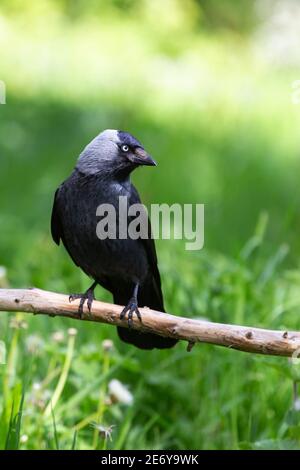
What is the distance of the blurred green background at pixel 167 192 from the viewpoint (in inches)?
153

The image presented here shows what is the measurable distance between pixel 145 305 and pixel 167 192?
3012mm

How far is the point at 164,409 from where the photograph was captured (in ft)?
13.6

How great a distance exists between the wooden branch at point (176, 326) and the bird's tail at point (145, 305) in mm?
552

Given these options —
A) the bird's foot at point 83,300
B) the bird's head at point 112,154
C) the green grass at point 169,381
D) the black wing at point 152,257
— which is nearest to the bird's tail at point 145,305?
the black wing at point 152,257

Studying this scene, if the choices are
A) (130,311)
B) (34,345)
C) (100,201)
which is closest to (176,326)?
(130,311)

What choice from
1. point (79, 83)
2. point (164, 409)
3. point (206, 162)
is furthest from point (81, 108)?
point (164, 409)

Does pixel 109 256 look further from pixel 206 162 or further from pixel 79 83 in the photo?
pixel 79 83

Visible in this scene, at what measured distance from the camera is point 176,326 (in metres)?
2.78

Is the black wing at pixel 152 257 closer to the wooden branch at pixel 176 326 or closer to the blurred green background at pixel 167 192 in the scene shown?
the blurred green background at pixel 167 192

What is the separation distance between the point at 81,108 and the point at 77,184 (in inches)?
189

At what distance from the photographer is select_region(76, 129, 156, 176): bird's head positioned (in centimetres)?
341

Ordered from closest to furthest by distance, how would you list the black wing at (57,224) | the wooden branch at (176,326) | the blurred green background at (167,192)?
the wooden branch at (176,326) → the black wing at (57,224) → the blurred green background at (167,192)

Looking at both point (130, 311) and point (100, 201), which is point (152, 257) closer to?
point (100, 201)

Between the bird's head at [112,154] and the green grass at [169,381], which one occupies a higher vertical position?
the bird's head at [112,154]
